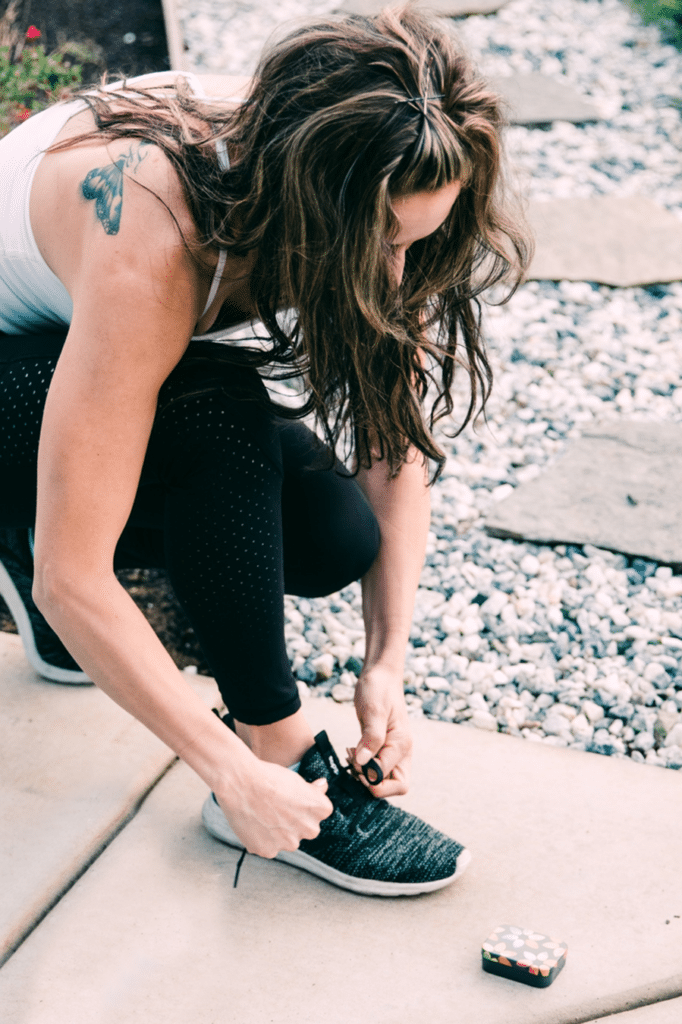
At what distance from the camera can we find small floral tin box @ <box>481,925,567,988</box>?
3.63 ft

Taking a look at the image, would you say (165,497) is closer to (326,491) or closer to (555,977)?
(326,491)

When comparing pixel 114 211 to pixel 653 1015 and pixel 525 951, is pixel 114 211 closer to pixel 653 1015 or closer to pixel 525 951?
pixel 525 951

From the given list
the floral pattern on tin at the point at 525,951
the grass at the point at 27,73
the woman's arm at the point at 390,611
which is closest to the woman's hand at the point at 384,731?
the woman's arm at the point at 390,611

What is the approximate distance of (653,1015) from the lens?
109cm

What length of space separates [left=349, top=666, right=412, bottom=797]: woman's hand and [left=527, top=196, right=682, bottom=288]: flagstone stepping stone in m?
1.89

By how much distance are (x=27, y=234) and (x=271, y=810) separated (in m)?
0.74

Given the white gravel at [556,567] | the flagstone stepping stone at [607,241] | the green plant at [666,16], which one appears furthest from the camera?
the green plant at [666,16]

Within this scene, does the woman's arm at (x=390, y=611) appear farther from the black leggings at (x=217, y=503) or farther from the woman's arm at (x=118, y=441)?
the woman's arm at (x=118, y=441)

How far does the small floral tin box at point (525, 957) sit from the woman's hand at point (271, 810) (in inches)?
10.0

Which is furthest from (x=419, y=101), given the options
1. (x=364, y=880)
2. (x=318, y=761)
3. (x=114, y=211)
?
(x=364, y=880)

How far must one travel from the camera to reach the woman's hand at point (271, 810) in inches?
43.4

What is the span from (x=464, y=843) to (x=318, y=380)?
0.69 meters

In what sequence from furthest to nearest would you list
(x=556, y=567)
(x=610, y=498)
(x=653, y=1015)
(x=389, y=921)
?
(x=610, y=498) → (x=556, y=567) → (x=389, y=921) → (x=653, y=1015)

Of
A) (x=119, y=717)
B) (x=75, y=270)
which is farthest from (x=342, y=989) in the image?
(x=75, y=270)
